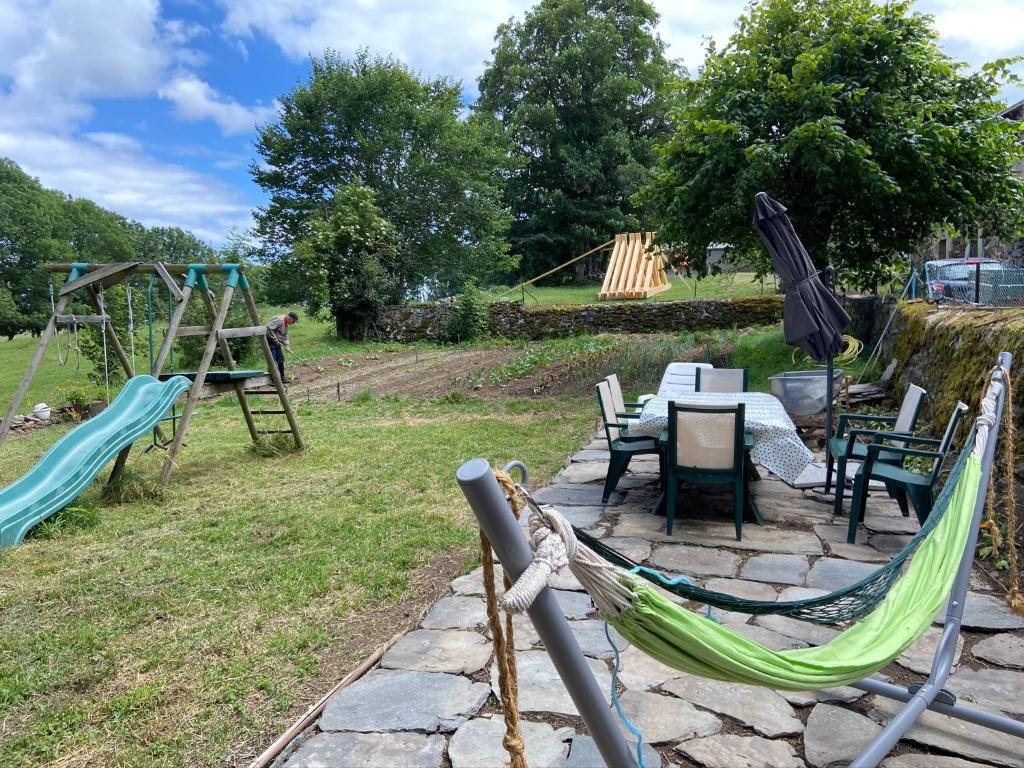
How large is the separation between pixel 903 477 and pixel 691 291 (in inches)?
630

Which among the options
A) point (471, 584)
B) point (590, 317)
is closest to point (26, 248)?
point (590, 317)

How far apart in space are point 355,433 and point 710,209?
5.53m

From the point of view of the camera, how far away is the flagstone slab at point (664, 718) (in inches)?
83.7

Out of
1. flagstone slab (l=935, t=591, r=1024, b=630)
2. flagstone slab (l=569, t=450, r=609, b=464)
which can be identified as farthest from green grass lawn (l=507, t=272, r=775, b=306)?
flagstone slab (l=935, t=591, r=1024, b=630)

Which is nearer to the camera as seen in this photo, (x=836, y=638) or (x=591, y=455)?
(x=836, y=638)

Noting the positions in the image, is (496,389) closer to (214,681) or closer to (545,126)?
(214,681)

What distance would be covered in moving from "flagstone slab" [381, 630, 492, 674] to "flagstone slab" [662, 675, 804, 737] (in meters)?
0.76

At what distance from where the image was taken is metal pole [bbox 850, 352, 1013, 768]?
189 cm

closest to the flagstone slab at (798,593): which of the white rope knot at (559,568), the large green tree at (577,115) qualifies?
the white rope knot at (559,568)

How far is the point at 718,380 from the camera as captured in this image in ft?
20.2

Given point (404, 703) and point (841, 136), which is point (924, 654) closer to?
point (404, 703)

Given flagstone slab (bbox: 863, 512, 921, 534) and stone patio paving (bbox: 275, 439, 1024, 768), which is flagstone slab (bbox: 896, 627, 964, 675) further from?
flagstone slab (bbox: 863, 512, 921, 534)

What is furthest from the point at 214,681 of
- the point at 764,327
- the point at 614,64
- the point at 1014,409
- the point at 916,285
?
the point at 614,64

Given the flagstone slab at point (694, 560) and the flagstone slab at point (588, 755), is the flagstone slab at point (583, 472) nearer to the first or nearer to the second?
the flagstone slab at point (694, 560)
